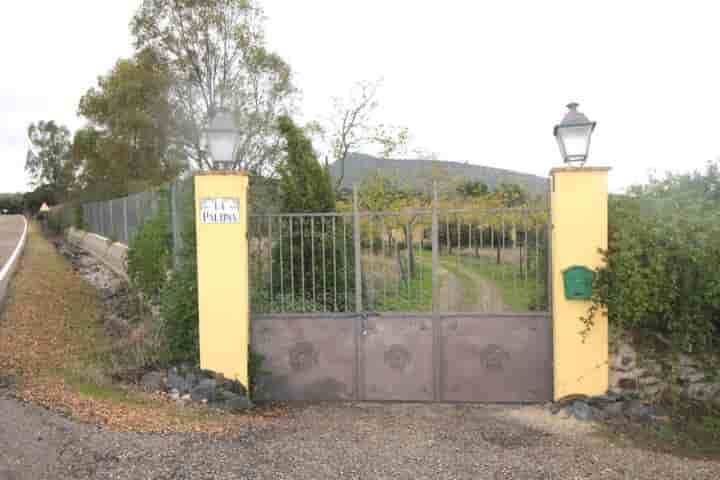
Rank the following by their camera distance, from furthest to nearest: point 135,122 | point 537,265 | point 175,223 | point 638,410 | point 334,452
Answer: point 135,122
point 175,223
point 537,265
point 638,410
point 334,452

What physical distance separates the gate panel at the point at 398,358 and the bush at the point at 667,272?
1.69m

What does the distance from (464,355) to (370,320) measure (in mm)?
1055

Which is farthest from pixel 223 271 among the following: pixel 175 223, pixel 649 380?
pixel 649 380

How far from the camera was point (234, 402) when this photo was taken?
5.94 metres

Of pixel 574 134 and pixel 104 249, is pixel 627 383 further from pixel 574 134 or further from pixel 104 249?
pixel 104 249

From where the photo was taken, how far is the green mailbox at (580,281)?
5707 mm

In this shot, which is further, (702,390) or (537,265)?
(537,265)

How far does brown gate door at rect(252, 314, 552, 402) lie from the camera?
20.0 ft

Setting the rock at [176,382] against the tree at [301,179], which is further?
the tree at [301,179]

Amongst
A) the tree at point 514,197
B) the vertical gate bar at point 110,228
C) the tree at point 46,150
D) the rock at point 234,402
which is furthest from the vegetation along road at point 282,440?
the tree at point 46,150

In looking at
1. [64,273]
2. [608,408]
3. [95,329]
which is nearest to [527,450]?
[608,408]

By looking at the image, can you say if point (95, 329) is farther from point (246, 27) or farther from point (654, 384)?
point (246, 27)

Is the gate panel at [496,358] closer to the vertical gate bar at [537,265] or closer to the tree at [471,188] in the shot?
the vertical gate bar at [537,265]

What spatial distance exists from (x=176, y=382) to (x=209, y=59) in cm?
1814
